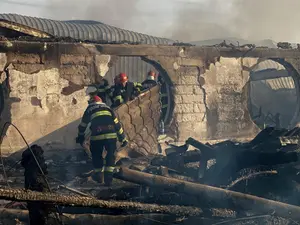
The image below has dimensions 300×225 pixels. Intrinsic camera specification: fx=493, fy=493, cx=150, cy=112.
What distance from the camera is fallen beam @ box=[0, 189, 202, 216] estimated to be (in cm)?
451

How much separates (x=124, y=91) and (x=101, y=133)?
108 inches

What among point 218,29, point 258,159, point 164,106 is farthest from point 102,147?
point 218,29

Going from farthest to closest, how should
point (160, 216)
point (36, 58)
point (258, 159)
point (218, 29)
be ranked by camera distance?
point (218, 29)
point (36, 58)
point (258, 159)
point (160, 216)

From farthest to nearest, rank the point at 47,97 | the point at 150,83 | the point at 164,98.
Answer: the point at 164,98, the point at 150,83, the point at 47,97

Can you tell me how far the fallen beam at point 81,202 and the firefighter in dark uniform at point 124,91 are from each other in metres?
5.40

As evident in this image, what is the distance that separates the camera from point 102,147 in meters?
9.16

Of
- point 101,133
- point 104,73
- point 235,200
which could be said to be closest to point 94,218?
point 235,200

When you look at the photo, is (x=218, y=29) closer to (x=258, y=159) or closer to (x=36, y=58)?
(x=36, y=58)

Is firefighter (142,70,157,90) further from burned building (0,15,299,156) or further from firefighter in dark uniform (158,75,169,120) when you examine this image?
firefighter in dark uniform (158,75,169,120)

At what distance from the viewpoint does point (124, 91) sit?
11.6 meters

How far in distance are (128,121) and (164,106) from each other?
178 centimetres

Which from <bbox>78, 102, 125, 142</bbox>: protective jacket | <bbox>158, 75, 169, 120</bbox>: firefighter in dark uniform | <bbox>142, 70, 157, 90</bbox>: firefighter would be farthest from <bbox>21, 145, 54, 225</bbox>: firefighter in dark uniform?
<bbox>158, 75, 169, 120</bbox>: firefighter in dark uniform

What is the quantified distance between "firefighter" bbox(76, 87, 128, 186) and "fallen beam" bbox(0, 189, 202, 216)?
3.04m

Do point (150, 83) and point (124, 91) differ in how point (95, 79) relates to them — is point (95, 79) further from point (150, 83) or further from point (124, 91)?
point (150, 83)
